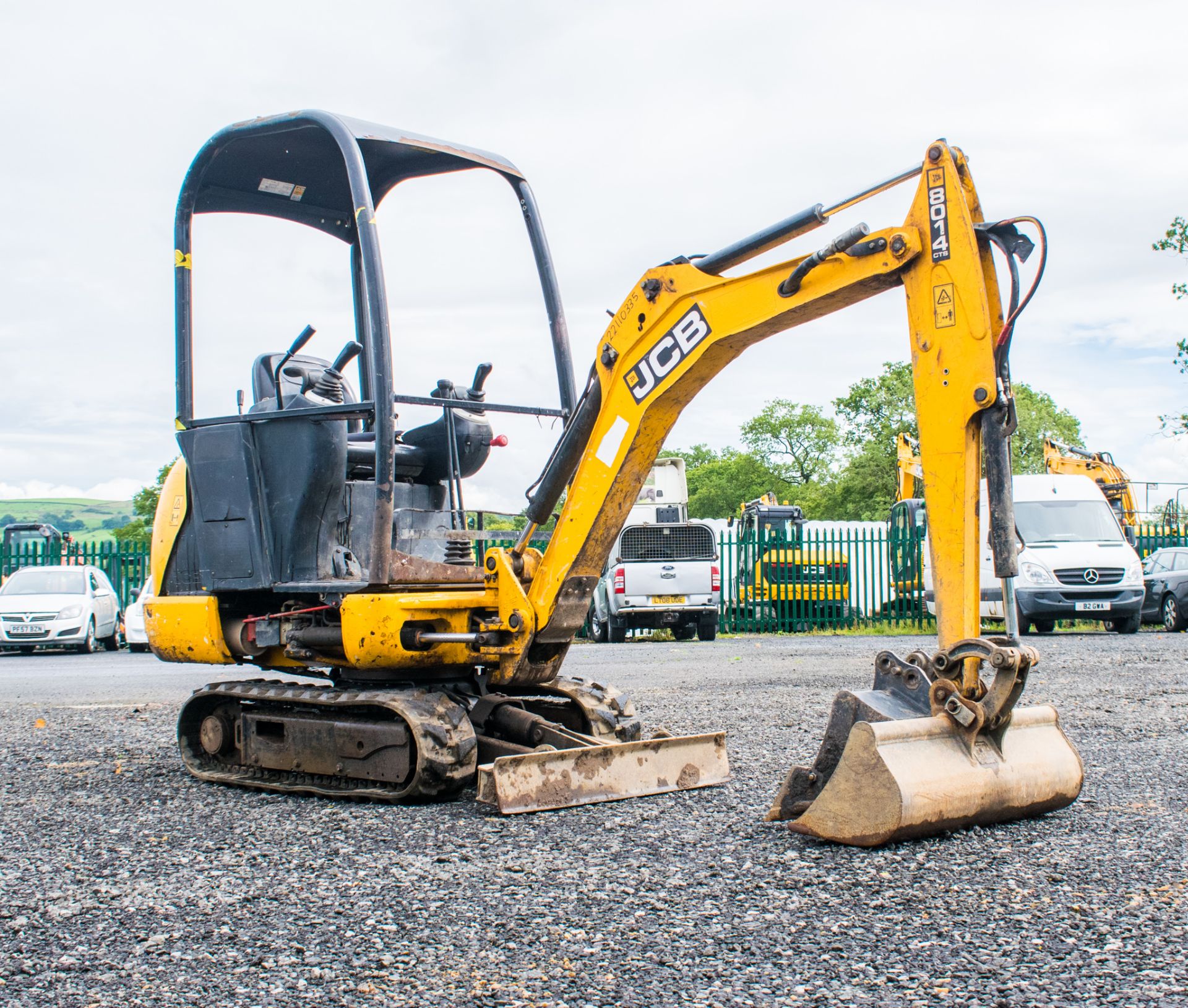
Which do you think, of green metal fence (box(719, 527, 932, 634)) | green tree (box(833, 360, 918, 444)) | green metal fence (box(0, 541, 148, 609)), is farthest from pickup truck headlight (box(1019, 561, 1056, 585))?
green tree (box(833, 360, 918, 444))

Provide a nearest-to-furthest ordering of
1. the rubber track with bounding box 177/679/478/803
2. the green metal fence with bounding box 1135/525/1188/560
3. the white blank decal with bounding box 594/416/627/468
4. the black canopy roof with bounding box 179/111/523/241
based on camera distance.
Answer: the rubber track with bounding box 177/679/478/803, the white blank decal with bounding box 594/416/627/468, the black canopy roof with bounding box 179/111/523/241, the green metal fence with bounding box 1135/525/1188/560

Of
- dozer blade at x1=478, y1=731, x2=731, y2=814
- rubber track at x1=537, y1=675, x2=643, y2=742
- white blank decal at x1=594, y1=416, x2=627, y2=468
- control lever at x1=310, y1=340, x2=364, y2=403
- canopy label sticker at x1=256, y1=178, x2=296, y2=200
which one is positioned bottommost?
dozer blade at x1=478, y1=731, x2=731, y2=814

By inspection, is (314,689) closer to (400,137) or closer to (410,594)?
(410,594)

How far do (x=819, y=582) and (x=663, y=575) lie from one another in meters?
4.04

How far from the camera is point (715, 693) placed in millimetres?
9945

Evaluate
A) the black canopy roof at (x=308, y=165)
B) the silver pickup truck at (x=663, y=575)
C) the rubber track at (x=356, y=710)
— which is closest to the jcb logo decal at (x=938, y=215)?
the black canopy roof at (x=308, y=165)

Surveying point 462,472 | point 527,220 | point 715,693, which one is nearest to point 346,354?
point 462,472

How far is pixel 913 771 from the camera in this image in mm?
4117

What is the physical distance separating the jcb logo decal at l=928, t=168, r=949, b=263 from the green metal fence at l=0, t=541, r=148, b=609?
67.6 ft

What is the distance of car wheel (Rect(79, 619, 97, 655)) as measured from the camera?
18.7m

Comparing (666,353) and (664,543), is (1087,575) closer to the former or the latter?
(664,543)

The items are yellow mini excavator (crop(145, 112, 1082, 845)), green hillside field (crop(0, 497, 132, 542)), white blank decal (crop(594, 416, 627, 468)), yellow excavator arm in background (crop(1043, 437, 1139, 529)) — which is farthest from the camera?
green hillside field (crop(0, 497, 132, 542))

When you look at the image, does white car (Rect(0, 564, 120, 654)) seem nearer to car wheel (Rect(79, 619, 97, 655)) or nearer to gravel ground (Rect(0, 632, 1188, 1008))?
car wheel (Rect(79, 619, 97, 655))

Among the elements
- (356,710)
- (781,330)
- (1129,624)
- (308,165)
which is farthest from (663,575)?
(781,330)
